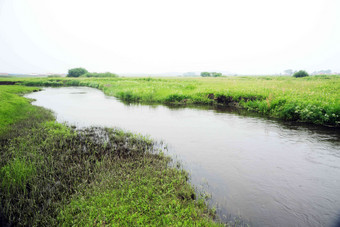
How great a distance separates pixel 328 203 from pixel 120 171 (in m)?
7.28

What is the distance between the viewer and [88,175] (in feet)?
24.1

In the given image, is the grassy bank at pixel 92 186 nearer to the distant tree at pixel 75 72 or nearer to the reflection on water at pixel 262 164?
the reflection on water at pixel 262 164

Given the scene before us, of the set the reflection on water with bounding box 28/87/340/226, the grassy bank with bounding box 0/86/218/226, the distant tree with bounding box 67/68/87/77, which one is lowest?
the reflection on water with bounding box 28/87/340/226

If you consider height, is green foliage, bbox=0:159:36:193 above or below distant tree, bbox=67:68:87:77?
below

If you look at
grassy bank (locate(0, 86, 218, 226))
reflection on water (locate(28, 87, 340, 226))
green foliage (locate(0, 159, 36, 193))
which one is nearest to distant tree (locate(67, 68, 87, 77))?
reflection on water (locate(28, 87, 340, 226))

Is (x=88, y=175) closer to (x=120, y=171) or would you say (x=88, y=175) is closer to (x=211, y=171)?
(x=120, y=171)

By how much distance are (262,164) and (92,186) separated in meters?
7.56

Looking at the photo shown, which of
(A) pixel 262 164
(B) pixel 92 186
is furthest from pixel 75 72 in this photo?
(A) pixel 262 164

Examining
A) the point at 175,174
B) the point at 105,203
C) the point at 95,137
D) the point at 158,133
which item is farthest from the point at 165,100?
the point at 105,203

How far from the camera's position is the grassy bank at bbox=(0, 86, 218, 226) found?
17.5 feet

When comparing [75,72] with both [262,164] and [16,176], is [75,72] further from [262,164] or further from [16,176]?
[262,164]

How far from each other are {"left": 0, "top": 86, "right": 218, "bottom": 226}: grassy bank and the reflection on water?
1.40m

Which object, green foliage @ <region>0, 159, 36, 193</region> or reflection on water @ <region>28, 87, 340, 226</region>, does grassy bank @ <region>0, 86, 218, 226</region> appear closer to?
green foliage @ <region>0, 159, 36, 193</region>

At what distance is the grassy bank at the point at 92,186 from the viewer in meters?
5.34
